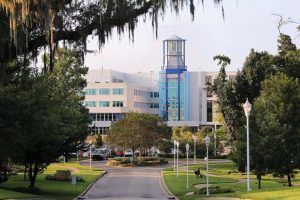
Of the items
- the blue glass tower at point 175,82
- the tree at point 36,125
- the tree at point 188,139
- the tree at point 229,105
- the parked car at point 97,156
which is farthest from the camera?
the blue glass tower at point 175,82

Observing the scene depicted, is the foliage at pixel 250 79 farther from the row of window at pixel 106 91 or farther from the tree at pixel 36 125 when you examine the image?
the row of window at pixel 106 91

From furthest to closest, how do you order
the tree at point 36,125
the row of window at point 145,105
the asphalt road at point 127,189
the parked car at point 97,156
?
the row of window at point 145,105 → the parked car at point 97,156 → the asphalt road at point 127,189 → the tree at point 36,125

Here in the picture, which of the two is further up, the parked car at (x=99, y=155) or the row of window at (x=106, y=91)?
the row of window at (x=106, y=91)

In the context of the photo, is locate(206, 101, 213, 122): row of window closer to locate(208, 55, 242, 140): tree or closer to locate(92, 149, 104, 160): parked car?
locate(92, 149, 104, 160): parked car

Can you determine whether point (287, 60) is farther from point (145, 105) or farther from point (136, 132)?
point (145, 105)

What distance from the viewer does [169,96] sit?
131375 mm

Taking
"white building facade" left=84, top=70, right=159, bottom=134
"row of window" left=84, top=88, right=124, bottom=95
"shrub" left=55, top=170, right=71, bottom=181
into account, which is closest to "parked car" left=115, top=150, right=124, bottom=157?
"white building facade" left=84, top=70, right=159, bottom=134

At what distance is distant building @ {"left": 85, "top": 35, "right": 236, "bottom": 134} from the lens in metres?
128

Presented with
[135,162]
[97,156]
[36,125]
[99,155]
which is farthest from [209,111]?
[36,125]

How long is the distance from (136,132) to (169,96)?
5329 cm

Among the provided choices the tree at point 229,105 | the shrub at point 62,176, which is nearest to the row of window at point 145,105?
the tree at point 229,105

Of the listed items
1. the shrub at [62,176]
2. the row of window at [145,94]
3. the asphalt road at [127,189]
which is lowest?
the asphalt road at [127,189]

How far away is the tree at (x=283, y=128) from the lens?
3241 centimetres

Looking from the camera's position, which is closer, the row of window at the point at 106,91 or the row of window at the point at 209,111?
the row of window at the point at 209,111
